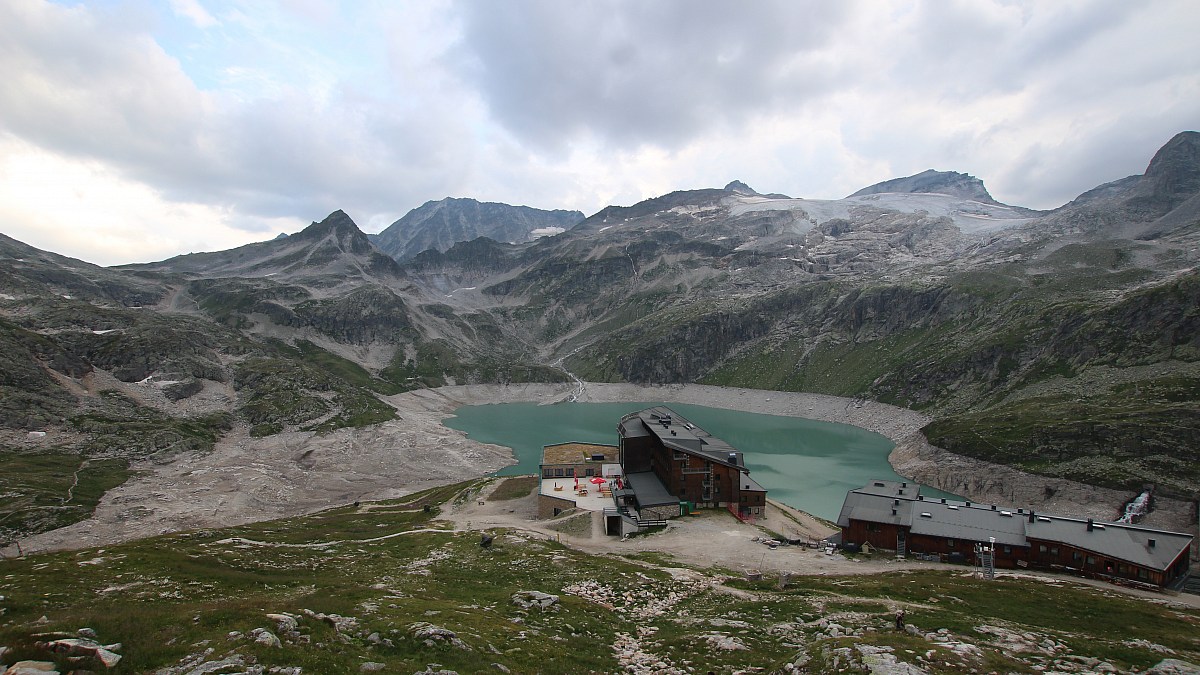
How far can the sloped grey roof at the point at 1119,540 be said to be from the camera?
123ft

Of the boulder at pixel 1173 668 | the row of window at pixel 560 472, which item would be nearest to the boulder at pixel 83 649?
the boulder at pixel 1173 668

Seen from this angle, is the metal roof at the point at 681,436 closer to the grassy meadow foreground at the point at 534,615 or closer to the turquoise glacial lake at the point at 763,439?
the grassy meadow foreground at the point at 534,615

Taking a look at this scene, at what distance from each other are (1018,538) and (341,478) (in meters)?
97.9

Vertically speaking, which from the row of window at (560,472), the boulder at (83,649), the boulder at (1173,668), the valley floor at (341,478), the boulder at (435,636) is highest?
the boulder at (83,649)

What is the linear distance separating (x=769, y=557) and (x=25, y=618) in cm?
4076

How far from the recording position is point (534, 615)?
24.3 meters

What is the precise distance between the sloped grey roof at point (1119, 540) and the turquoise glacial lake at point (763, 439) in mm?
28585

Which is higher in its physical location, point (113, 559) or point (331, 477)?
point (113, 559)

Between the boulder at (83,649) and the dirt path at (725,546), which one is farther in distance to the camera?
the dirt path at (725,546)

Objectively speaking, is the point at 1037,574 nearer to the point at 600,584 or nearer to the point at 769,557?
the point at 769,557

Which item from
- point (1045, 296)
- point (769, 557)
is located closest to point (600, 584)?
point (769, 557)

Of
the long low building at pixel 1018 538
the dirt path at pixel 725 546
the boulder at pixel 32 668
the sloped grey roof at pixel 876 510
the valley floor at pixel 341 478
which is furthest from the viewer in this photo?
the valley floor at pixel 341 478

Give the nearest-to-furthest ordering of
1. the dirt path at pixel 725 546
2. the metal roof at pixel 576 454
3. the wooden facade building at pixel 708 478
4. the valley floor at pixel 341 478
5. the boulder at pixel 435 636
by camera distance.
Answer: the boulder at pixel 435 636, the dirt path at pixel 725 546, the wooden facade building at pixel 708 478, the valley floor at pixel 341 478, the metal roof at pixel 576 454

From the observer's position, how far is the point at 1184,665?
61.0 ft
